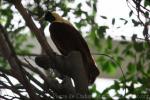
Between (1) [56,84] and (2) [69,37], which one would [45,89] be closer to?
(1) [56,84]

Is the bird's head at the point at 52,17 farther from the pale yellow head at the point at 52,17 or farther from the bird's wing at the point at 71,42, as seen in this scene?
the bird's wing at the point at 71,42

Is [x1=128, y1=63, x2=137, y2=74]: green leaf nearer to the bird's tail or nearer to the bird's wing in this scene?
the bird's wing


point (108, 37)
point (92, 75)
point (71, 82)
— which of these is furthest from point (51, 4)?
point (71, 82)

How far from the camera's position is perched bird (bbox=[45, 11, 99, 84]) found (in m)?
2.10

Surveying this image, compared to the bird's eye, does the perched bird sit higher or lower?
lower

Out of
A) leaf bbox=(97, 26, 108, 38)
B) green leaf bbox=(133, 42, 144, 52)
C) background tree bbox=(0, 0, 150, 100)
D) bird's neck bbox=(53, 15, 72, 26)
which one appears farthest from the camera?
green leaf bbox=(133, 42, 144, 52)

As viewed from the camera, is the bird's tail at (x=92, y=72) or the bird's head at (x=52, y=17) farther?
the bird's head at (x=52, y=17)

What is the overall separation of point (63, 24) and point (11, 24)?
0.89 metres

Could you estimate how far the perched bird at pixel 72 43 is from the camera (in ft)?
6.89

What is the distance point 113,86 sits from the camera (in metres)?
2.74

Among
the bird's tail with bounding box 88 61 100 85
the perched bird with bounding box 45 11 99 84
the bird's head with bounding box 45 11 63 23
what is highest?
the bird's head with bounding box 45 11 63 23

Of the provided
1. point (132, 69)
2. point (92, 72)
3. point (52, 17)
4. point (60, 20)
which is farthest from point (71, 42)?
point (132, 69)

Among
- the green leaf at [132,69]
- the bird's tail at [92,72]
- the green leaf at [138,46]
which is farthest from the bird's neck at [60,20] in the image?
the green leaf at [132,69]

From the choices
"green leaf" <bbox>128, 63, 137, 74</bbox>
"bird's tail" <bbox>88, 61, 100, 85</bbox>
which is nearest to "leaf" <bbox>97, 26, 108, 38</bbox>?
"green leaf" <bbox>128, 63, 137, 74</bbox>
